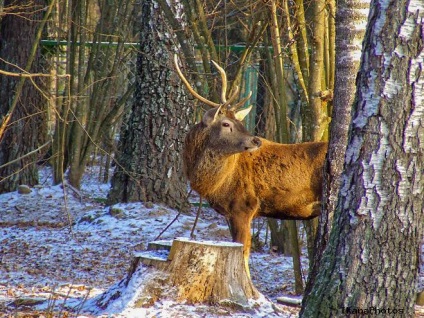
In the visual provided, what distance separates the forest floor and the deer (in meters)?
0.90

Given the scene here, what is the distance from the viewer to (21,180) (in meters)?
12.9

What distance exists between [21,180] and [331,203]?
8.09 metres

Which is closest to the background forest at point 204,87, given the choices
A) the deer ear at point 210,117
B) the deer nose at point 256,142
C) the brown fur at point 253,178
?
the brown fur at point 253,178

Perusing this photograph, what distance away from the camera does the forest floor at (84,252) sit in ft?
18.9

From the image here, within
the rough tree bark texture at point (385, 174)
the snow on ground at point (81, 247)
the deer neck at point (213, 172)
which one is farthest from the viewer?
the deer neck at point (213, 172)

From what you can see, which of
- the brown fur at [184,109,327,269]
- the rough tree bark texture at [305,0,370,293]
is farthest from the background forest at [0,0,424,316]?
the brown fur at [184,109,327,269]

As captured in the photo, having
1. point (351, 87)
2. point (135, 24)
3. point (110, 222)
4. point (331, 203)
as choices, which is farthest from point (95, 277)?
point (135, 24)

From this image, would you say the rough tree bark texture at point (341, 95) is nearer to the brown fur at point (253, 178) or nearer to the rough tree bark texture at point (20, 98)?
the brown fur at point (253, 178)

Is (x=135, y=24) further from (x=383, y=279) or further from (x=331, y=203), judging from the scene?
(x=383, y=279)

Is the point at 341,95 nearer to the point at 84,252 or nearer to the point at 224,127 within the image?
the point at 224,127

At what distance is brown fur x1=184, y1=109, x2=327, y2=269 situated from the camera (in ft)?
24.7

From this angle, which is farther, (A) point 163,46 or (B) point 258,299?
(A) point 163,46

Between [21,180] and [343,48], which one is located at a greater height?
[343,48]

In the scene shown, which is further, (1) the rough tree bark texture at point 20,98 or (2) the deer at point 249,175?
(1) the rough tree bark texture at point 20,98
